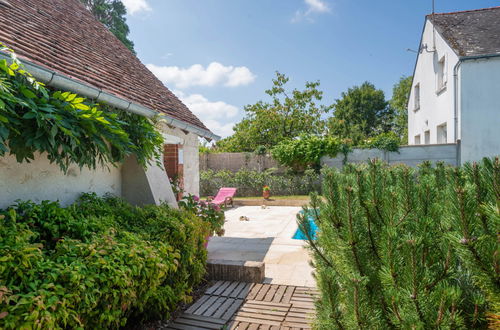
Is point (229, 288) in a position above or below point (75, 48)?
below

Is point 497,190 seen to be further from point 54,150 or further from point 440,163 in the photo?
point 54,150

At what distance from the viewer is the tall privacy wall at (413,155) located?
42.8 feet

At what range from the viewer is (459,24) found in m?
13.4

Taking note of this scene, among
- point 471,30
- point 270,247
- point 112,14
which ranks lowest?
point 270,247

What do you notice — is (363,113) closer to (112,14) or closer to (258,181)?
(258,181)

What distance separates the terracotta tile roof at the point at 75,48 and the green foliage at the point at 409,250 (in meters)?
3.57

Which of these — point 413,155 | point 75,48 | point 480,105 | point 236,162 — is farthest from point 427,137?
point 75,48

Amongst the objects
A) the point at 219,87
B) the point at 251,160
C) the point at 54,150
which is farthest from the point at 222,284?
the point at 219,87

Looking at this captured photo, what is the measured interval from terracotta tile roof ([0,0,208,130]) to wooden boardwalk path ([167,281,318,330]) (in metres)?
3.15

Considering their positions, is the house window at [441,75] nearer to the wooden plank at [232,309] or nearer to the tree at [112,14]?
the wooden plank at [232,309]

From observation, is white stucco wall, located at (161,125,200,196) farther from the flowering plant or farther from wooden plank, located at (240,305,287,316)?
wooden plank, located at (240,305,287,316)

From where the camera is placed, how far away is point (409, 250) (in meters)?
1.36

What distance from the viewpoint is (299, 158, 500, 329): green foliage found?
4.15 feet

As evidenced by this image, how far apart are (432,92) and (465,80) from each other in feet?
9.43
